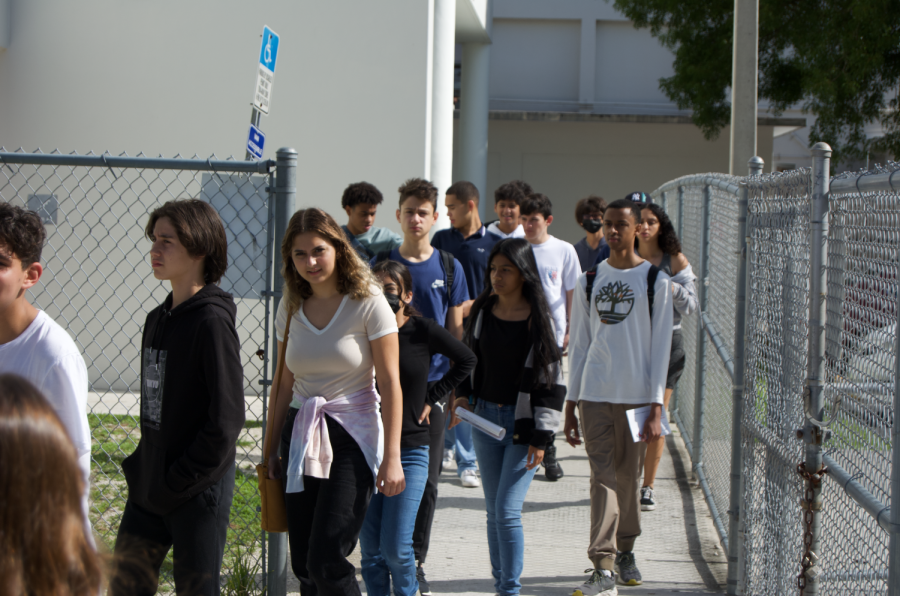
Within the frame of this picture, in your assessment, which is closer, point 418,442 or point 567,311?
point 418,442

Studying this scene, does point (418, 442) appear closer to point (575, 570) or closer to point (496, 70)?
point (575, 570)

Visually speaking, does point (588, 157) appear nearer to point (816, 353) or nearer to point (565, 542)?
point (565, 542)

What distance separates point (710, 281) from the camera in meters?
6.22

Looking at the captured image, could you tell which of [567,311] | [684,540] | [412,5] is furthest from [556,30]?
[684,540]

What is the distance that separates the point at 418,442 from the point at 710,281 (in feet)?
11.1

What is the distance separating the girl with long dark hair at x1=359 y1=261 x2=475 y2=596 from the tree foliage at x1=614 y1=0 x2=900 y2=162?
42.5 feet

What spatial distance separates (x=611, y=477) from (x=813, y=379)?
5.31 ft

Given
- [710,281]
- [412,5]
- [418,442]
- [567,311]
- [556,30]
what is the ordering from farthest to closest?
1. [556,30]
2. [412,5]
3. [567,311]
4. [710,281]
5. [418,442]

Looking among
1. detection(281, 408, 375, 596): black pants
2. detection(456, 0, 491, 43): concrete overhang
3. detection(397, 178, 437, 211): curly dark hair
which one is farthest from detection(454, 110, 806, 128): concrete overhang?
detection(281, 408, 375, 596): black pants

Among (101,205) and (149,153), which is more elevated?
(149,153)

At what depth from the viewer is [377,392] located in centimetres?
348

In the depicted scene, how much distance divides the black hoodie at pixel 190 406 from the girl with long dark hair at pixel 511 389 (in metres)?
1.42

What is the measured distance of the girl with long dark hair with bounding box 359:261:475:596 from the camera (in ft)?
11.7

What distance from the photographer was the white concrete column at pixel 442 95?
339 inches
